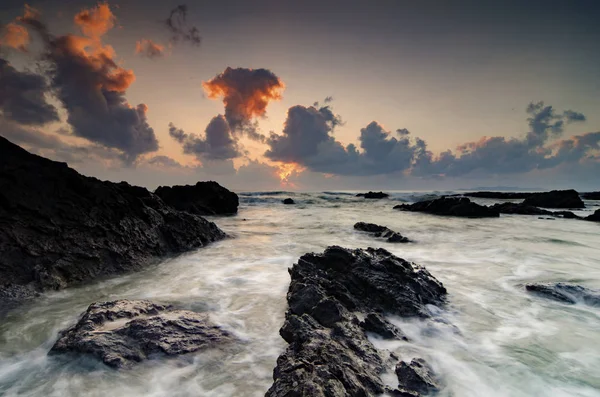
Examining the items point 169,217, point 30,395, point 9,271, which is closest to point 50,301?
point 9,271

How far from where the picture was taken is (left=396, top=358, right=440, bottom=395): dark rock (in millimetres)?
3803

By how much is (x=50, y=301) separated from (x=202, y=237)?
648cm

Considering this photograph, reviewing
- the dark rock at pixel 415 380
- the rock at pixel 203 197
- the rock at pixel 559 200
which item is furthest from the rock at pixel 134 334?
the rock at pixel 559 200

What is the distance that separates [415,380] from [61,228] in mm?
8818

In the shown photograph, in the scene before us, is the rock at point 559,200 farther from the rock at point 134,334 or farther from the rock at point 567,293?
the rock at point 134,334

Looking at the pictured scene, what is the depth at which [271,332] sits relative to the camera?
546cm

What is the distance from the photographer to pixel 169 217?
11961 mm

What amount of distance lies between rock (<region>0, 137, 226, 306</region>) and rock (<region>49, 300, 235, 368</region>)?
2781 millimetres

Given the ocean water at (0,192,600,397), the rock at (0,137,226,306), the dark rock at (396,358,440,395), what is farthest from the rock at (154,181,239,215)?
the dark rock at (396,358,440,395)

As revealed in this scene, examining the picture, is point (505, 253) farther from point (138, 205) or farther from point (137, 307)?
point (138, 205)

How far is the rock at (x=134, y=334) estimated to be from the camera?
14.2 feet

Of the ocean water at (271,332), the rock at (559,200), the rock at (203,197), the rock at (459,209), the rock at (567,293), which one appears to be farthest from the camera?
the rock at (559,200)

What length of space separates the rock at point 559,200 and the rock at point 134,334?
41.8m

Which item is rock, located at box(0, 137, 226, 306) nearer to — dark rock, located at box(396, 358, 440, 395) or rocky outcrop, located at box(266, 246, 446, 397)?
rocky outcrop, located at box(266, 246, 446, 397)
